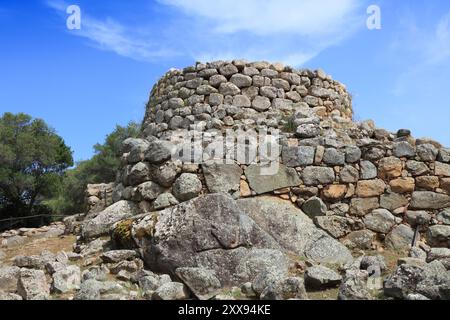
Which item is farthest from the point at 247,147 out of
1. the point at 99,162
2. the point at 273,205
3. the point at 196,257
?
the point at 99,162

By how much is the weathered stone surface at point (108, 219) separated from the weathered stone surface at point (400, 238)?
11.4 feet

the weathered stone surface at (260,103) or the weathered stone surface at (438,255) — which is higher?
the weathered stone surface at (260,103)

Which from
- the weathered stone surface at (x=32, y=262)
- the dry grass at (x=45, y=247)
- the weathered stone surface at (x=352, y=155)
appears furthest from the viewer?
the dry grass at (x=45, y=247)

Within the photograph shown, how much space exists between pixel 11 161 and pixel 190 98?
37.2 feet

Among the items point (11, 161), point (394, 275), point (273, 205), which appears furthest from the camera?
point (11, 161)

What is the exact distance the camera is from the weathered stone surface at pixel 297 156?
6.91 metres

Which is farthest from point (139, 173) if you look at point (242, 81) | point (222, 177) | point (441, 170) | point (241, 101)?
point (441, 170)

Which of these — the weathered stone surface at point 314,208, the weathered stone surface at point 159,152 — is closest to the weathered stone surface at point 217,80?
the weathered stone surface at point 159,152

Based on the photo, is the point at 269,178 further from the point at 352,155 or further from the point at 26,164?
the point at 26,164

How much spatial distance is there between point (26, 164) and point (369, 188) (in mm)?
15196

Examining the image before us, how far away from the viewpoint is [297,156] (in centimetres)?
692

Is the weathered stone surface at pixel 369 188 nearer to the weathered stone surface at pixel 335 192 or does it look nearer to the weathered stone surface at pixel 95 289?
the weathered stone surface at pixel 335 192

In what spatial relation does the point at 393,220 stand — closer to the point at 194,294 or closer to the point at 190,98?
the point at 194,294

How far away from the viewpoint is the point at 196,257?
5316 millimetres
